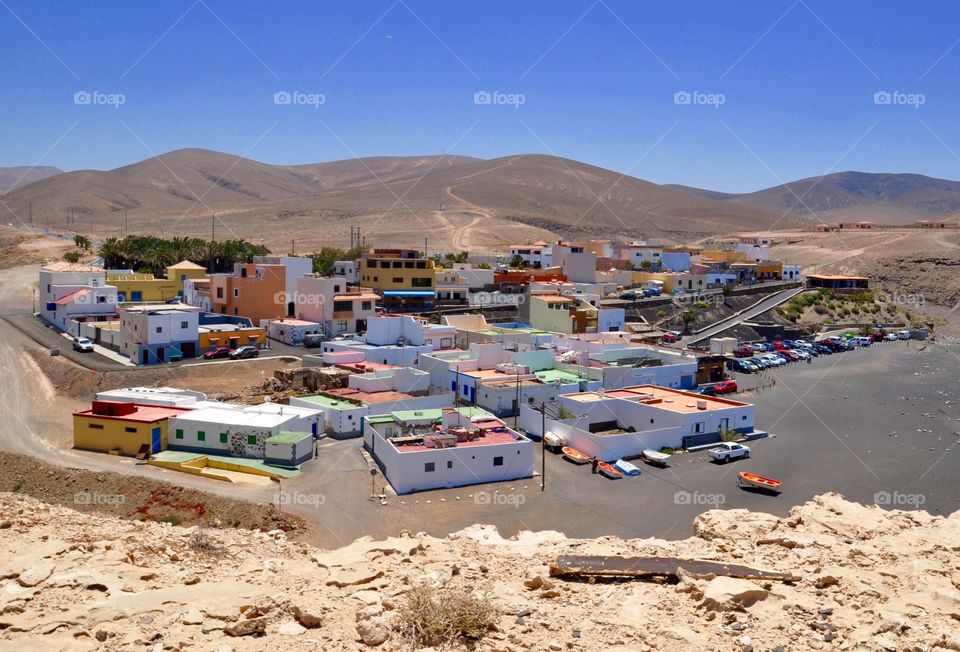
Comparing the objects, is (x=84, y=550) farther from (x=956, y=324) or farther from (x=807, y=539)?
(x=956, y=324)

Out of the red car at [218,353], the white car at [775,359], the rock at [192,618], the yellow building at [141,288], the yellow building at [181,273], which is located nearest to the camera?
the rock at [192,618]

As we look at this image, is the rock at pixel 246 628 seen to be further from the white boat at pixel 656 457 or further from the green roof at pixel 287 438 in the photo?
the white boat at pixel 656 457

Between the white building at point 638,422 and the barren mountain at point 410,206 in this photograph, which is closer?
the white building at point 638,422

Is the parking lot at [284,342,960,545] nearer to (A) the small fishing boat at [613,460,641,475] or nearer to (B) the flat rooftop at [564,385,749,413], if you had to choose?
(A) the small fishing boat at [613,460,641,475]

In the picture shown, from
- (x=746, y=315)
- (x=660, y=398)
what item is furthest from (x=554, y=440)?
(x=746, y=315)

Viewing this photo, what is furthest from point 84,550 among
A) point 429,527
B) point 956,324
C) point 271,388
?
point 956,324

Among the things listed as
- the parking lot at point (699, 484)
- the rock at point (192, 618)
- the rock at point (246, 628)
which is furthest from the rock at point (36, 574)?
the parking lot at point (699, 484)

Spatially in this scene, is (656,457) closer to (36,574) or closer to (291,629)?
(291,629)
